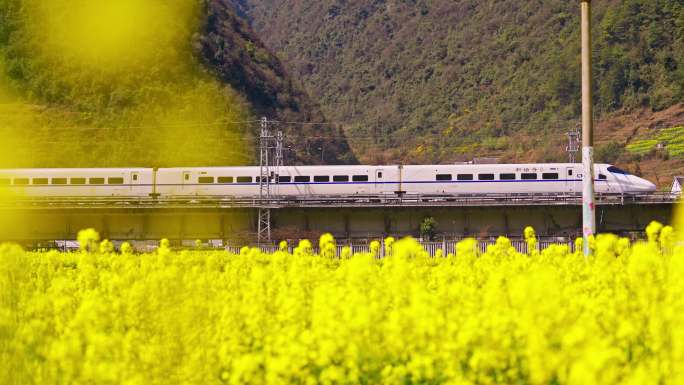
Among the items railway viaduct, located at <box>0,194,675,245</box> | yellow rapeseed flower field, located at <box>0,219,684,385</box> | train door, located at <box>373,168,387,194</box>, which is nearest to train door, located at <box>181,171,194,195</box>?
railway viaduct, located at <box>0,194,675,245</box>

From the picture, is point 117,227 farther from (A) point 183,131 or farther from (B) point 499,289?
(B) point 499,289

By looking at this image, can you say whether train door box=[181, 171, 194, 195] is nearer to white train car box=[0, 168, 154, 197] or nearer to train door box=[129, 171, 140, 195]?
white train car box=[0, 168, 154, 197]

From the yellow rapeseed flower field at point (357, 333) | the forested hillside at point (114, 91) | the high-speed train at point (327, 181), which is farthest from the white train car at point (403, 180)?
the yellow rapeseed flower field at point (357, 333)

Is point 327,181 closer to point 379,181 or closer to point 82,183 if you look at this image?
point 379,181

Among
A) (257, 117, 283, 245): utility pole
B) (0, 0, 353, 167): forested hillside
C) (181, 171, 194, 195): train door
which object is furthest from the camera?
(0, 0, 353, 167): forested hillside

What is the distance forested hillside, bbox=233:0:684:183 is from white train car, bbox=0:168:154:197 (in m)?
40.1

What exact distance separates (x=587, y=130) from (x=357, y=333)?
799 cm

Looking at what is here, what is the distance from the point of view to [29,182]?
1553 inches

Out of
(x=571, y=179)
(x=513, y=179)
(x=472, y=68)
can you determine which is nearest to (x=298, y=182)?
(x=513, y=179)

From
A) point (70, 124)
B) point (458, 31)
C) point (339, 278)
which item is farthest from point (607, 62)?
point (339, 278)

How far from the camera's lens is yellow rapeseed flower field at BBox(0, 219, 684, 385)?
4691 mm

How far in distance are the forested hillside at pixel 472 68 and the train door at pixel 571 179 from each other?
31267 millimetres

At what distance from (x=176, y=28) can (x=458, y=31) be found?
51.6 meters

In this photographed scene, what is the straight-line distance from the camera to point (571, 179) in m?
36.2
